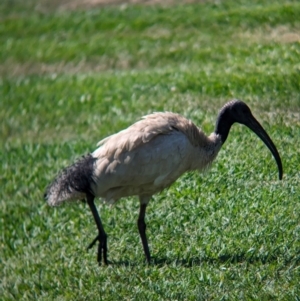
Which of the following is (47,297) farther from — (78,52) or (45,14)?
(45,14)

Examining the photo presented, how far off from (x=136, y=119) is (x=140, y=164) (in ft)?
12.4

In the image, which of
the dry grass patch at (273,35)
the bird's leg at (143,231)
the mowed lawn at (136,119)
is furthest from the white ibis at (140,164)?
the dry grass patch at (273,35)

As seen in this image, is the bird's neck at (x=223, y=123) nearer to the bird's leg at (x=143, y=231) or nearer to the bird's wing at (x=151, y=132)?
the bird's wing at (x=151, y=132)

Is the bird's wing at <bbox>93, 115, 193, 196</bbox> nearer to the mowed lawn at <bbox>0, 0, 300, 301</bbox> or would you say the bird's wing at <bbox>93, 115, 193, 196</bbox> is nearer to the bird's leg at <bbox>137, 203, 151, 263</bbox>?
the bird's leg at <bbox>137, 203, 151, 263</bbox>

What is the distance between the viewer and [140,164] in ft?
25.9

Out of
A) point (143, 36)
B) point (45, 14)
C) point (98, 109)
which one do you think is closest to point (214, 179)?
point (98, 109)

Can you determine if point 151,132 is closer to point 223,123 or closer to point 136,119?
point 223,123

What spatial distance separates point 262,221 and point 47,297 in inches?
80.4

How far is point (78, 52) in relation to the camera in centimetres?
1588

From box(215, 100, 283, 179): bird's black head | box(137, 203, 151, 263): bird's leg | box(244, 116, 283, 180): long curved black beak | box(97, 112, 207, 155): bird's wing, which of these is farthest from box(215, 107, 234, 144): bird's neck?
box(137, 203, 151, 263): bird's leg

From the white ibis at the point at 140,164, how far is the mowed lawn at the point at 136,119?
47 cm

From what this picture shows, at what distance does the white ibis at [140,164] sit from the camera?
7875 millimetres

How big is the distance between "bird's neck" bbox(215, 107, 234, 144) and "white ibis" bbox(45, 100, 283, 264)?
0.19 m

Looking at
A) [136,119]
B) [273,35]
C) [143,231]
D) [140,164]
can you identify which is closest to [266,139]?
[140,164]
